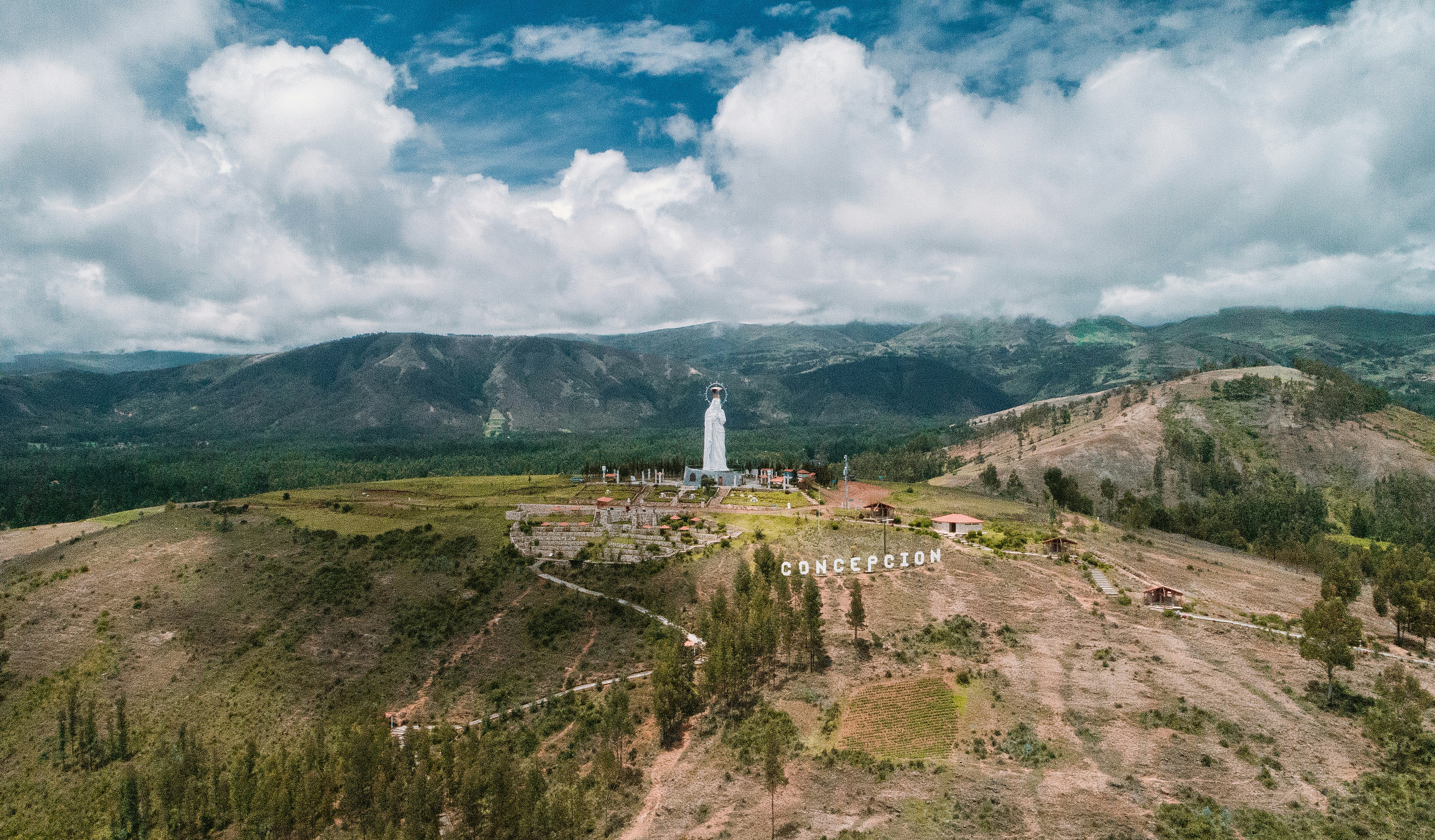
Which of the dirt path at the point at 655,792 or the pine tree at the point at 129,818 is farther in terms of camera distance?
the pine tree at the point at 129,818

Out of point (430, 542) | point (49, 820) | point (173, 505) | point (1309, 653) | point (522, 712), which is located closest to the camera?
point (1309, 653)

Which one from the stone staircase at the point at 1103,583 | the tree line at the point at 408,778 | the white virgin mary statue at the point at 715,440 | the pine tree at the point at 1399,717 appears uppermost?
the white virgin mary statue at the point at 715,440

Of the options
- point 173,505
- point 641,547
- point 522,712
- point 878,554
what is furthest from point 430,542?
point 878,554

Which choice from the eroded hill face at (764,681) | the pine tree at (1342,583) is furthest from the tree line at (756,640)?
the pine tree at (1342,583)

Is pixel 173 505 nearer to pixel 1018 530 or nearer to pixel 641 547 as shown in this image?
pixel 641 547

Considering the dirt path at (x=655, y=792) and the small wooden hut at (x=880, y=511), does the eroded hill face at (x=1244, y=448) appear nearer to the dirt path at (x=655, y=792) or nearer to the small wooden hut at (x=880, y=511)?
the small wooden hut at (x=880, y=511)

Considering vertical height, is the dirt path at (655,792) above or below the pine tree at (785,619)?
below
